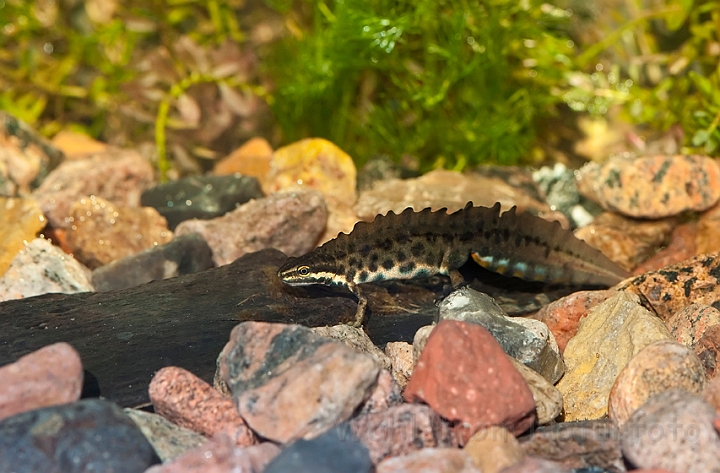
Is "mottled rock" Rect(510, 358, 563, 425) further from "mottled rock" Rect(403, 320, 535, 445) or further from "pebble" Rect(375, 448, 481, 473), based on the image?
"pebble" Rect(375, 448, 481, 473)

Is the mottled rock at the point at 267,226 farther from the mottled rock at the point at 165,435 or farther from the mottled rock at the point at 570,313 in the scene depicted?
the mottled rock at the point at 165,435

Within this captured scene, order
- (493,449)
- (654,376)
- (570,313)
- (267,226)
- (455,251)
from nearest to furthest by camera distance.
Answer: (493,449) → (654,376) → (570,313) → (455,251) → (267,226)

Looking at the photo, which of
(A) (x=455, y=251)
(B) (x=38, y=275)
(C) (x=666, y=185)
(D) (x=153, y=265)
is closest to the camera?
(B) (x=38, y=275)

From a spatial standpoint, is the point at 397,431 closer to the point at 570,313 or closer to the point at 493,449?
the point at 493,449

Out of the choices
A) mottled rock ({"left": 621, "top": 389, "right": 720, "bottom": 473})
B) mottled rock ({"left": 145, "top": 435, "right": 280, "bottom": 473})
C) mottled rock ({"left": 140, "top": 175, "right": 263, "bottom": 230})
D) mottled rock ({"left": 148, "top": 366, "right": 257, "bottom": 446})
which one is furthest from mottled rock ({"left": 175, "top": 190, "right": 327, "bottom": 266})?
mottled rock ({"left": 621, "top": 389, "right": 720, "bottom": 473})

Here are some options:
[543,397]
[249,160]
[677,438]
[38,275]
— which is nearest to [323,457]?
[543,397]

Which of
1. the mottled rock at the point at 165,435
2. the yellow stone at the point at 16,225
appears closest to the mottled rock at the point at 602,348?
the mottled rock at the point at 165,435

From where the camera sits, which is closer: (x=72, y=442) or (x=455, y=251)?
(x=72, y=442)
